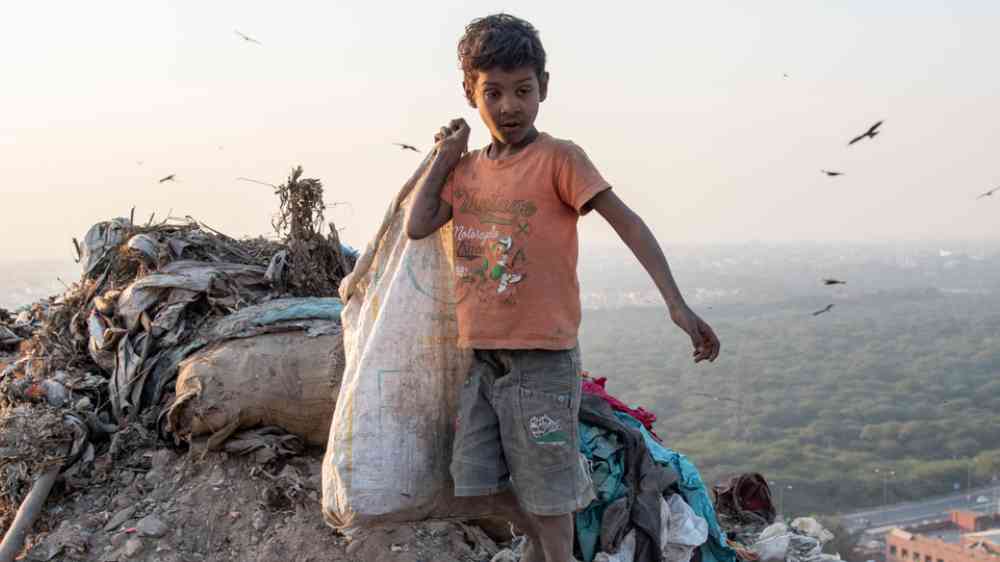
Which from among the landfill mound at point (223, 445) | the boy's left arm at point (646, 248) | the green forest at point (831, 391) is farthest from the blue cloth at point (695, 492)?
the green forest at point (831, 391)

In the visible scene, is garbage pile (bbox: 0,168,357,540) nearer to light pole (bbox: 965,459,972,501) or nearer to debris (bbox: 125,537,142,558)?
debris (bbox: 125,537,142,558)

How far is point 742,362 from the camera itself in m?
44.6

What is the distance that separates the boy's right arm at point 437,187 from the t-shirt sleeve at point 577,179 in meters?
0.34

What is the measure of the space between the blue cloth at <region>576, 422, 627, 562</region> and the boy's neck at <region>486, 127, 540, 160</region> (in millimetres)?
1253

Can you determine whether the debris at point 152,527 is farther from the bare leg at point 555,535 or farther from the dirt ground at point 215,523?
the bare leg at point 555,535

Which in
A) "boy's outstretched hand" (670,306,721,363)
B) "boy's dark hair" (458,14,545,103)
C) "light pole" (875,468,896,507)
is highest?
"boy's dark hair" (458,14,545,103)

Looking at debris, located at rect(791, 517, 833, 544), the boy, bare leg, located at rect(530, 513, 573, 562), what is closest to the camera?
the boy

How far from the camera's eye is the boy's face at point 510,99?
7.39 feet

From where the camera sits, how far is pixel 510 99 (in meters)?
2.26

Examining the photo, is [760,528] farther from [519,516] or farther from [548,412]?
[548,412]

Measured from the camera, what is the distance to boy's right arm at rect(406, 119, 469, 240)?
7.98ft

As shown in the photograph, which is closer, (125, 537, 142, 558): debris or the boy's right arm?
the boy's right arm

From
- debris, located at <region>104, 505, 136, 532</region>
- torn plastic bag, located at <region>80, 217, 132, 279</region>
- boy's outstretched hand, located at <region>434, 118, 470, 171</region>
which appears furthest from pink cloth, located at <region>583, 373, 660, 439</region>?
torn plastic bag, located at <region>80, 217, 132, 279</region>

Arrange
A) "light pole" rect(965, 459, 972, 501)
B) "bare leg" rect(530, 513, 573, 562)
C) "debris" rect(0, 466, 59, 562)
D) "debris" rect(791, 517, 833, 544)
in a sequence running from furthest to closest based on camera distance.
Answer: "light pole" rect(965, 459, 972, 501)
"debris" rect(791, 517, 833, 544)
"debris" rect(0, 466, 59, 562)
"bare leg" rect(530, 513, 573, 562)
